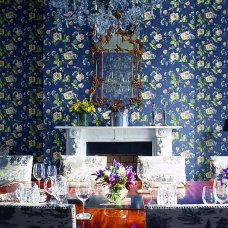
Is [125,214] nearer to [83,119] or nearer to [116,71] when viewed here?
[83,119]

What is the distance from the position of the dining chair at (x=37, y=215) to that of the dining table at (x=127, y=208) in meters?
0.34

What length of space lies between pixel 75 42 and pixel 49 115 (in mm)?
1064

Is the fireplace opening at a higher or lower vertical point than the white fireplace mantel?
lower

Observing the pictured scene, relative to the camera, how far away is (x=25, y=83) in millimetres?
6172

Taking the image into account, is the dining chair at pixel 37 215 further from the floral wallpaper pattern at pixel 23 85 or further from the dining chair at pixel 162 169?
the floral wallpaper pattern at pixel 23 85

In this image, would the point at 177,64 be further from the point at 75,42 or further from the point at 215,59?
the point at 75,42

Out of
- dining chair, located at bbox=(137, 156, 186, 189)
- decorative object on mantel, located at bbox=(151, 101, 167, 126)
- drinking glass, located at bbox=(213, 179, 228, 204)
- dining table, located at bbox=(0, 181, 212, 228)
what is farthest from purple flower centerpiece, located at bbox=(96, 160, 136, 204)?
decorative object on mantel, located at bbox=(151, 101, 167, 126)

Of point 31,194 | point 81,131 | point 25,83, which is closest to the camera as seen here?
point 31,194

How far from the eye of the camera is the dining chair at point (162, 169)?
357 cm

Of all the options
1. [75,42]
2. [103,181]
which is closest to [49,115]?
[75,42]

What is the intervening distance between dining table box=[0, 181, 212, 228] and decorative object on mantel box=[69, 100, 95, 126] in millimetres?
2445

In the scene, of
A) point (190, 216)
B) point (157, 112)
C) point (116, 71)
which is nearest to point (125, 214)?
point (190, 216)

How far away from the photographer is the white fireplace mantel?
561 cm

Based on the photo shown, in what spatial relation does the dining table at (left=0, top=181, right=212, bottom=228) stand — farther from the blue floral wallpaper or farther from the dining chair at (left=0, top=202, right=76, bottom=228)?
the blue floral wallpaper
